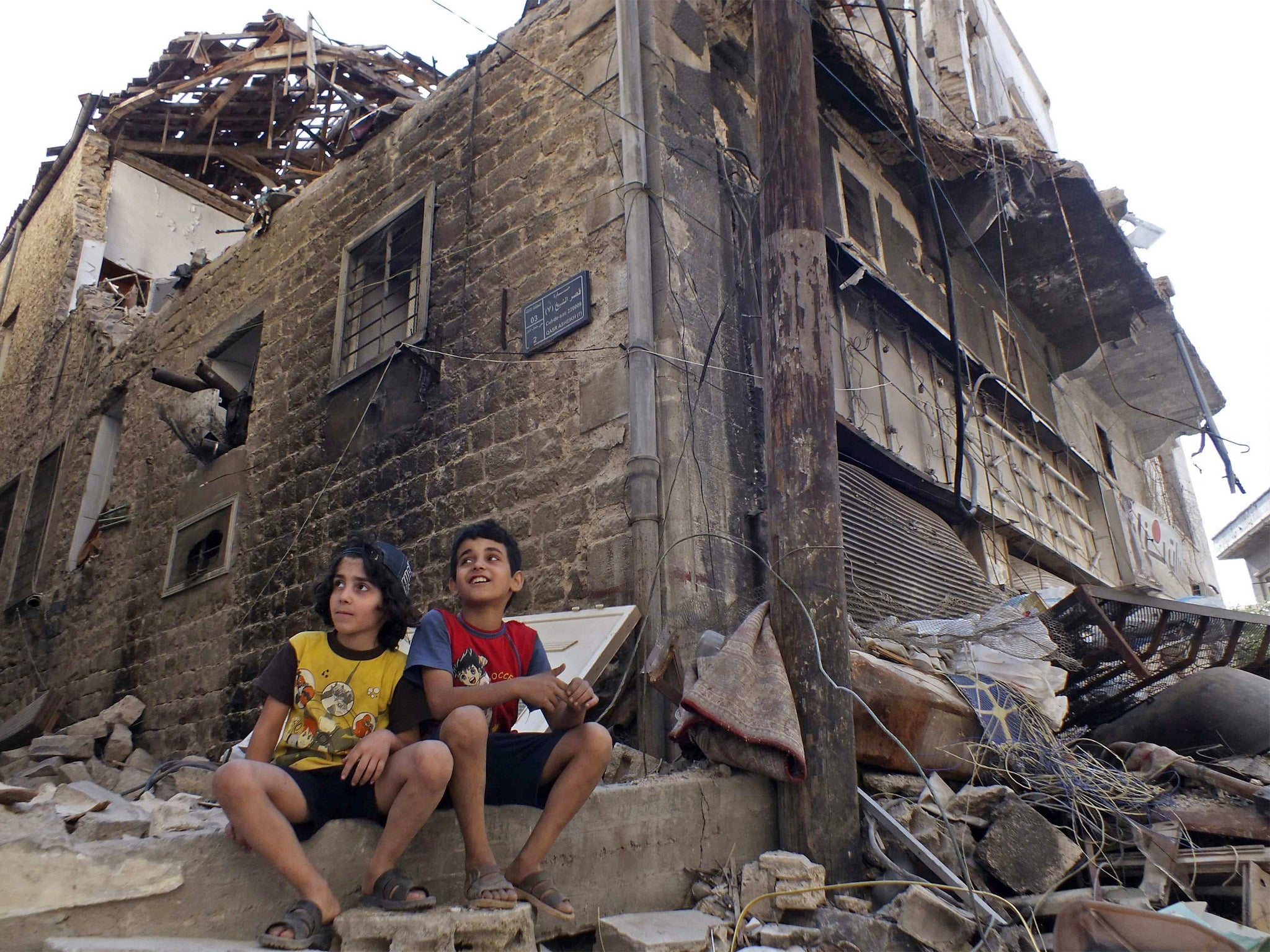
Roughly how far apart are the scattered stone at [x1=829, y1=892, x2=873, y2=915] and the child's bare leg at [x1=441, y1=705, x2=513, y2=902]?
1313mm

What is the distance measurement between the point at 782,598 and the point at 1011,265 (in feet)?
27.9

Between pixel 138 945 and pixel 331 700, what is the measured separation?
755 millimetres

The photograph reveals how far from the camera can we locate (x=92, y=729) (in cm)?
748

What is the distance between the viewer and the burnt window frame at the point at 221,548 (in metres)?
7.53

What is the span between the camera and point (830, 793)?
3.37m

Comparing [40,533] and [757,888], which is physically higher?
[40,533]

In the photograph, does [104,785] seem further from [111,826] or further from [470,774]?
[470,774]

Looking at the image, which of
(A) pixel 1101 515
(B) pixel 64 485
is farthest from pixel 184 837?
(A) pixel 1101 515

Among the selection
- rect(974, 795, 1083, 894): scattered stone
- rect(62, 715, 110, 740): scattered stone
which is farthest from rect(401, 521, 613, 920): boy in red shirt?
rect(62, 715, 110, 740): scattered stone

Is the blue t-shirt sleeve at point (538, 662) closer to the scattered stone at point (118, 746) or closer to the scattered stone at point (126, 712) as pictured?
the scattered stone at point (118, 746)

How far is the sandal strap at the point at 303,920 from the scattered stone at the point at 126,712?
645 centimetres

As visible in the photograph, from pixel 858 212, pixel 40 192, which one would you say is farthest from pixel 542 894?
pixel 40 192

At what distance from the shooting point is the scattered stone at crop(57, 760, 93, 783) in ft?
20.7

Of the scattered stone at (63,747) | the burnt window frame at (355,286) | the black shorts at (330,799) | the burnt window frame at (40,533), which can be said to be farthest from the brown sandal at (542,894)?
the burnt window frame at (40,533)
